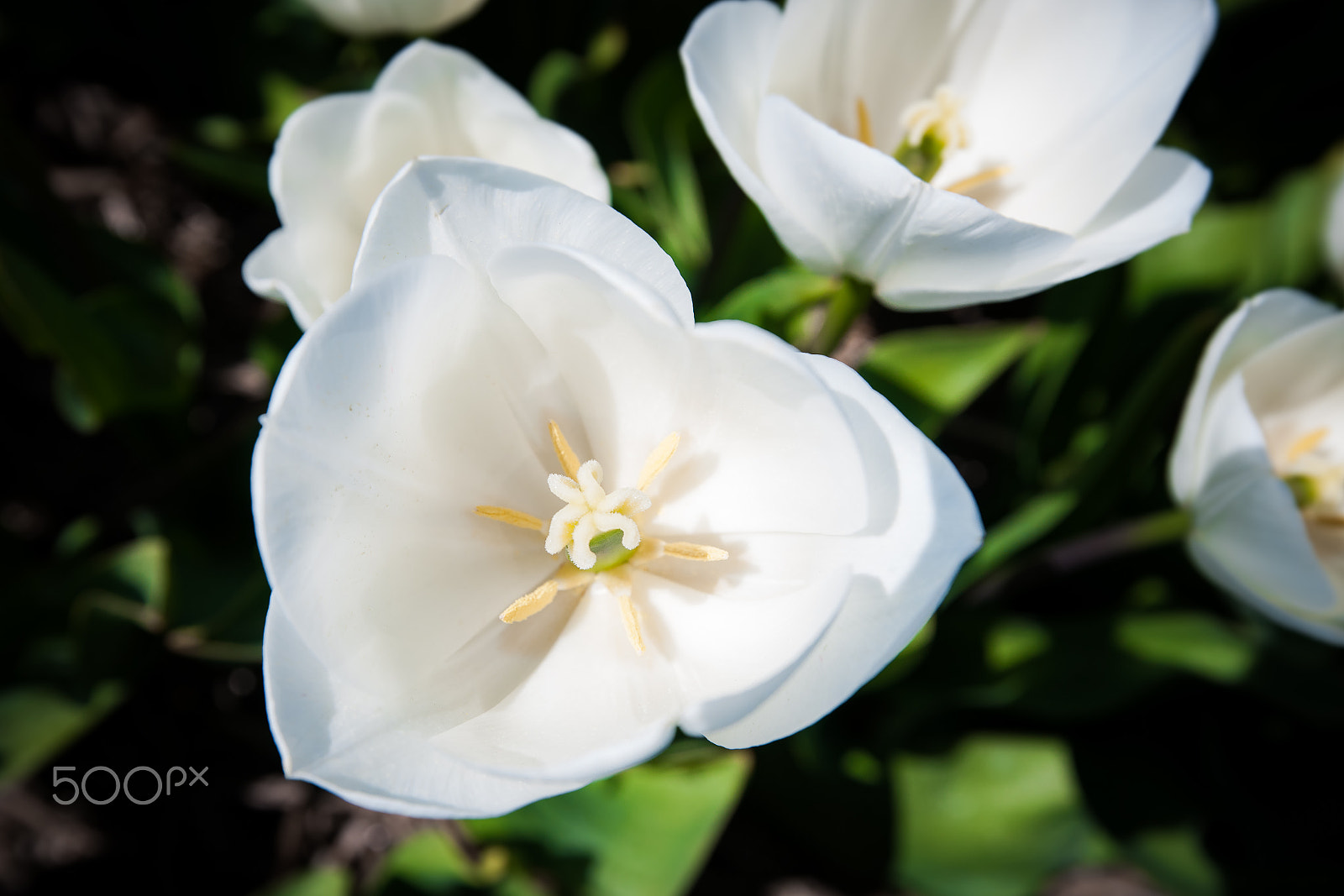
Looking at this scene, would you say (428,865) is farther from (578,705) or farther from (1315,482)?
(1315,482)

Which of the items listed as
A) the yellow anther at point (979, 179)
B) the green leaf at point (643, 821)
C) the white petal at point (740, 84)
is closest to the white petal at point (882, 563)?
the white petal at point (740, 84)

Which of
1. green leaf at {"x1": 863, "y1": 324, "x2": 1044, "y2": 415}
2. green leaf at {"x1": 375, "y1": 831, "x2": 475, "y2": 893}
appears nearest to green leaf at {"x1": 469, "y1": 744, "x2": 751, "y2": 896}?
green leaf at {"x1": 375, "y1": 831, "x2": 475, "y2": 893}

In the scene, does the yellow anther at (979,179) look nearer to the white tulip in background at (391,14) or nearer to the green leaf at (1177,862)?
the white tulip in background at (391,14)

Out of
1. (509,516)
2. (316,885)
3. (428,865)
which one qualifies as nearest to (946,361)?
(509,516)

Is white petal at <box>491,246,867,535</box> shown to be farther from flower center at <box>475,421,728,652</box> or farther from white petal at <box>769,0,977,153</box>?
white petal at <box>769,0,977,153</box>

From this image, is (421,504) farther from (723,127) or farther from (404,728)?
(723,127)

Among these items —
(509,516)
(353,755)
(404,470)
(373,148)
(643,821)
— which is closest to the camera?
(353,755)
